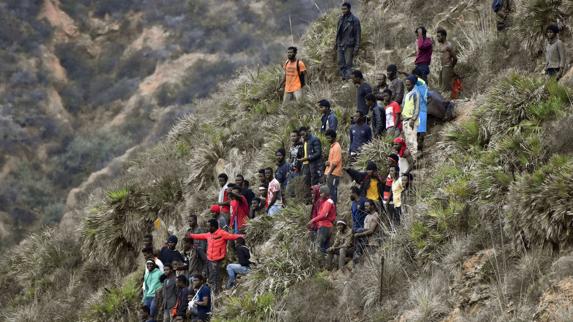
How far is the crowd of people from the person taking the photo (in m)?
15.8

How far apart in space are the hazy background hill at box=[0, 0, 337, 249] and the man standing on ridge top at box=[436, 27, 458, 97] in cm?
2620

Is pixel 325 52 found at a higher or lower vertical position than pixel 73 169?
higher

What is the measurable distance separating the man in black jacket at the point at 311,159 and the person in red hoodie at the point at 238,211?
1.29 metres

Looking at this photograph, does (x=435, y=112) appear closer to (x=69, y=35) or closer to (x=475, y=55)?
(x=475, y=55)

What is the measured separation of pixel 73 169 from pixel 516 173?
36.3 metres

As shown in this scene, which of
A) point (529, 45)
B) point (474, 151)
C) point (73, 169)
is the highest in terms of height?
point (529, 45)

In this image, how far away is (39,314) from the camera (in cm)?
2266

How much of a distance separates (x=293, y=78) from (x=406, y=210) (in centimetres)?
726

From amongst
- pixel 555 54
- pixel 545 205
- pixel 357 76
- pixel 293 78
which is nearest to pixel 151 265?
pixel 357 76

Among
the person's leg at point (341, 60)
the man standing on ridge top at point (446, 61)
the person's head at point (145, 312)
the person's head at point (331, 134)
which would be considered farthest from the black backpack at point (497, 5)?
the person's head at point (145, 312)

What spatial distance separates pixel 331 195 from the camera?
1730 cm

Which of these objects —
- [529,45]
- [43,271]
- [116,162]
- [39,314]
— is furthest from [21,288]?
[116,162]

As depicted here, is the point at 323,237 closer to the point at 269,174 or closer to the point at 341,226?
→ the point at 341,226

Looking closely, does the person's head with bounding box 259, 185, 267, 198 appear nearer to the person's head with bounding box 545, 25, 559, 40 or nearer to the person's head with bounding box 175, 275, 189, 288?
the person's head with bounding box 175, 275, 189, 288
